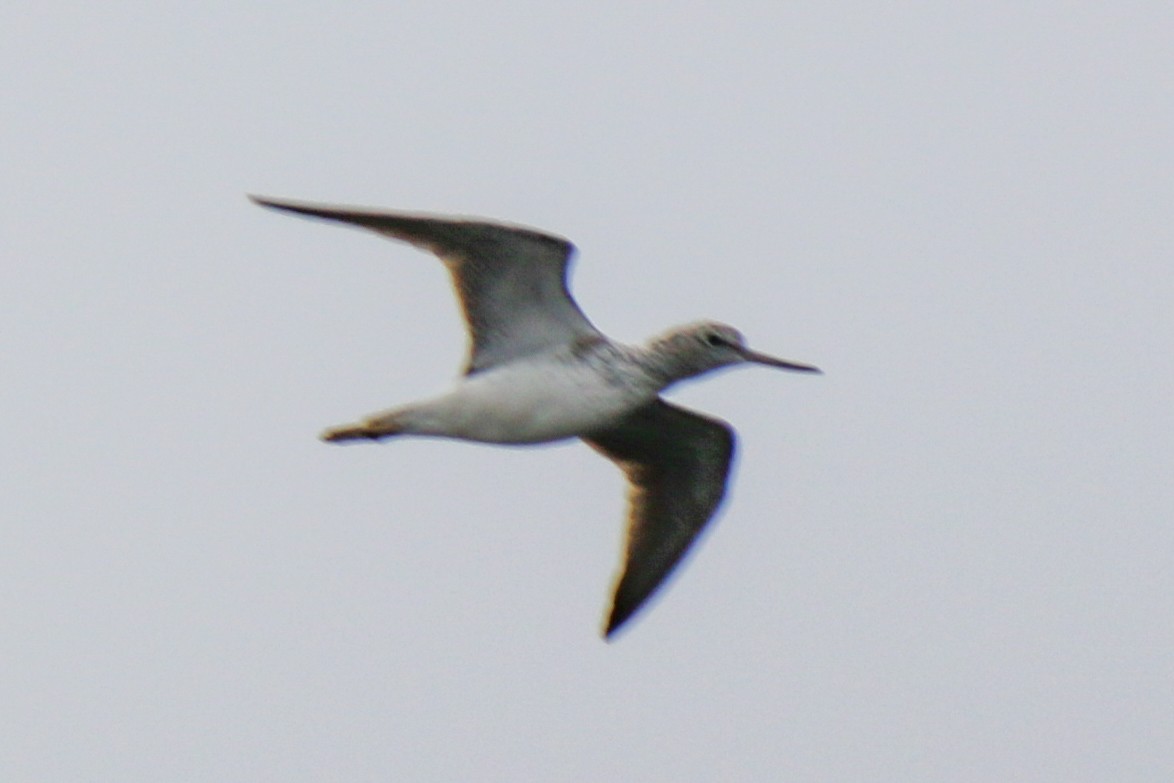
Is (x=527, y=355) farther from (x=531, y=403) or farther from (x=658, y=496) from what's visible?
(x=658, y=496)

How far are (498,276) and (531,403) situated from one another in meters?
0.92

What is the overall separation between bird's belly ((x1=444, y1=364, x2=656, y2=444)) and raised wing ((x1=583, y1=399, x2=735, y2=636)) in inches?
57.4

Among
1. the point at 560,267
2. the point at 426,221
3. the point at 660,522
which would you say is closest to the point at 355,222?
the point at 426,221

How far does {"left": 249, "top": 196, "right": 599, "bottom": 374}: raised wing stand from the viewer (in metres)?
14.5

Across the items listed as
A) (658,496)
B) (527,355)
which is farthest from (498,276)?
(658,496)

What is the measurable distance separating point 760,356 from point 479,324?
2225 mm

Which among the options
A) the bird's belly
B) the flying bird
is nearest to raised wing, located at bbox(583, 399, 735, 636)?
the flying bird

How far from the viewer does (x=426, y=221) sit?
14.5 meters

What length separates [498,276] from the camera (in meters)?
15.1

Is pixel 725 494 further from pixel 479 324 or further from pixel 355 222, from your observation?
pixel 355 222

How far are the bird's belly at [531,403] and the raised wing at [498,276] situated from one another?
220 millimetres

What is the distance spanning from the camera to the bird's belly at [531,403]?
15.2 meters

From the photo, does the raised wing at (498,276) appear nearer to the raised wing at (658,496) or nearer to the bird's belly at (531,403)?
the bird's belly at (531,403)

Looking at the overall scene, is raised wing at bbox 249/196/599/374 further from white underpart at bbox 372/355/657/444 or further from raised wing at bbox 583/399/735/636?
raised wing at bbox 583/399/735/636
